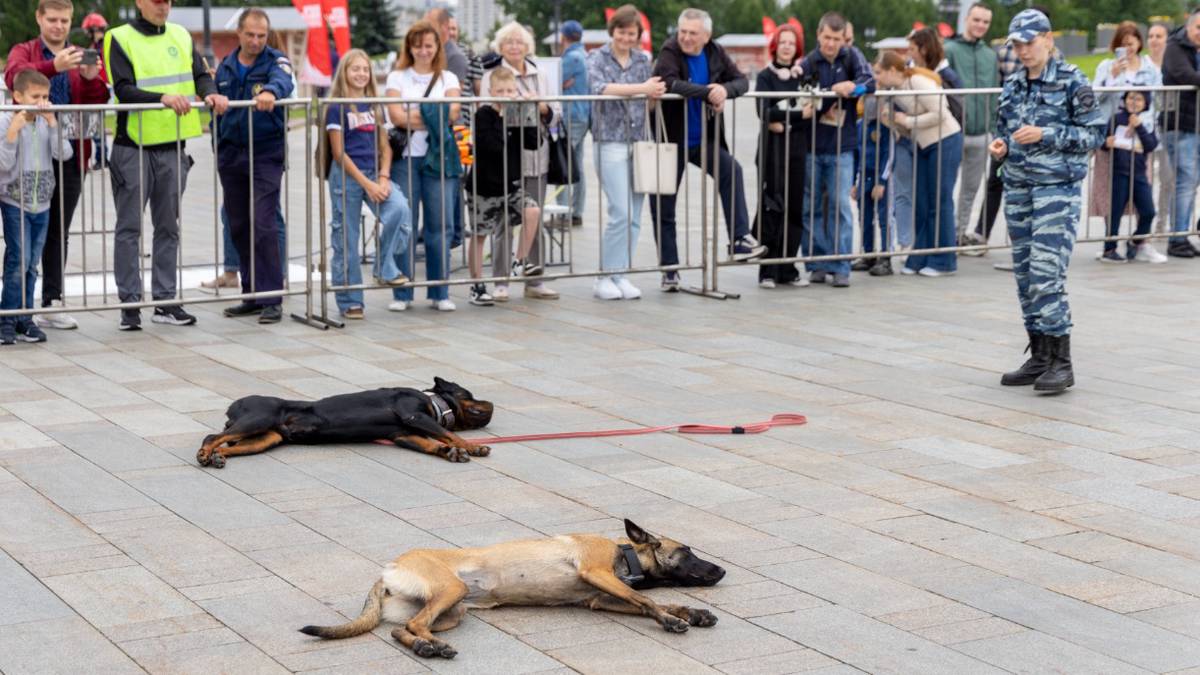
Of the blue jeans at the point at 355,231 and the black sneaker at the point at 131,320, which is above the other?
the blue jeans at the point at 355,231

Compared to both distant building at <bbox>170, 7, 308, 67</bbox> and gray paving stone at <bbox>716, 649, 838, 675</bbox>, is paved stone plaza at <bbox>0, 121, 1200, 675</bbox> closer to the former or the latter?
gray paving stone at <bbox>716, 649, 838, 675</bbox>

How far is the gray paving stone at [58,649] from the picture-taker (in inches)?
171

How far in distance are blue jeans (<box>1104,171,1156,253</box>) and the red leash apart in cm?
660

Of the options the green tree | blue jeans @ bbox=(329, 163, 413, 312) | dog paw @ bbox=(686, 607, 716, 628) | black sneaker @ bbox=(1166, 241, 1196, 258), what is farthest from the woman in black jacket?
the green tree

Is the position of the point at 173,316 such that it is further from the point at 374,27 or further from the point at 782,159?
the point at 374,27

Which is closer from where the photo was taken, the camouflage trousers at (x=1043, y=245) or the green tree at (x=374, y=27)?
the camouflage trousers at (x=1043, y=245)

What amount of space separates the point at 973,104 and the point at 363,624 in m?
9.00

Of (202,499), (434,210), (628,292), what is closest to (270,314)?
(434,210)

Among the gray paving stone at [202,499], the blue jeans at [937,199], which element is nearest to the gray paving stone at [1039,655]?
the gray paving stone at [202,499]

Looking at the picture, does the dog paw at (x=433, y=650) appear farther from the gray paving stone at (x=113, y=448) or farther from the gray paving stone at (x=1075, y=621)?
the gray paving stone at (x=113, y=448)

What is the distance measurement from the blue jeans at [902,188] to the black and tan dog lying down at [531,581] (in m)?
7.77

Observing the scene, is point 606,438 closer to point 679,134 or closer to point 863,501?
point 863,501

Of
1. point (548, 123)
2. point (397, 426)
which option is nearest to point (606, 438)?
point (397, 426)

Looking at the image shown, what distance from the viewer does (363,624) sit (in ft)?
15.1
